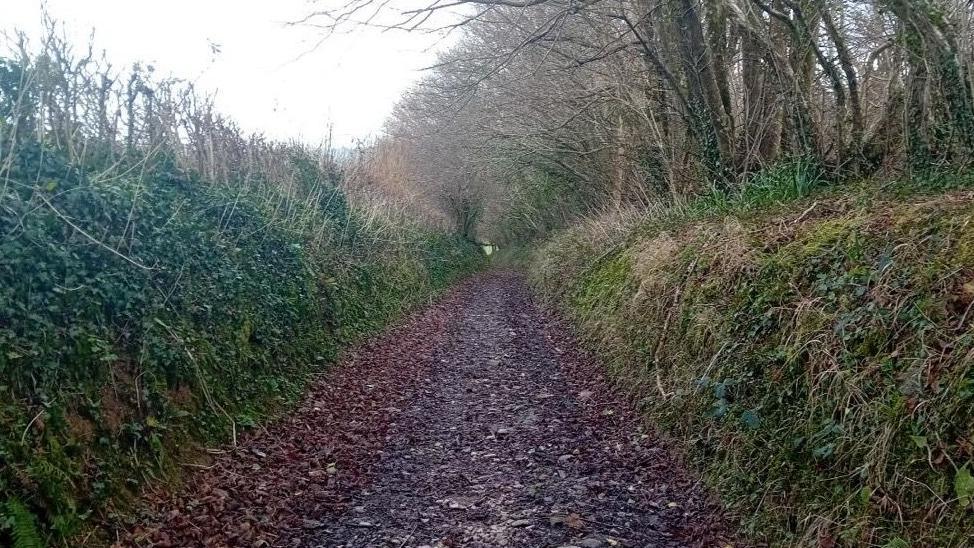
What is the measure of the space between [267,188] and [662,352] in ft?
21.3

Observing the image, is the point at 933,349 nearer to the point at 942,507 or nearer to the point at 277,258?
the point at 942,507

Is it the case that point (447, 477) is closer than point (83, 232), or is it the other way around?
point (83, 232)

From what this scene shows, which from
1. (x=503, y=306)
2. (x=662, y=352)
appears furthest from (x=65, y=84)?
(x=503, y=306)

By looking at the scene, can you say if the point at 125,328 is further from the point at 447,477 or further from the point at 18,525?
the point at 447,477

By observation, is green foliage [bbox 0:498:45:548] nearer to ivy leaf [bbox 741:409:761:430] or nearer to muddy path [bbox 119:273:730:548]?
muddy path [bbox 119:273:730:548]

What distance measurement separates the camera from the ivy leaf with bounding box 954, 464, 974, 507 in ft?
8.07

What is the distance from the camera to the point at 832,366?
3.48 m

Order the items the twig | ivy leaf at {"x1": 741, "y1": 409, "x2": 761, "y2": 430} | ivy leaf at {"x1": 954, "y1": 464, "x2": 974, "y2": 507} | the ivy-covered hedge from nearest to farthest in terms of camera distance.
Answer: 1. ivy leaf at {"x1": 954, "y1": 464, "x2": 974, "y2": 507}
2. the ivy-covered hedge
3. ivy leaf at {"x1": 741, "y1": 409, "x2": 761, "y2": 430}
4. the twig

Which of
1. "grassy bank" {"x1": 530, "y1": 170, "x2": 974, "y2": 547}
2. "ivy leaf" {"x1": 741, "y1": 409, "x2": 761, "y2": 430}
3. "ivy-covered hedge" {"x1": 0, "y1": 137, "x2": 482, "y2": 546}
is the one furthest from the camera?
"ivy leaf" {"x1": 741, "y1": 409, "x2": 761, "y2": 430}

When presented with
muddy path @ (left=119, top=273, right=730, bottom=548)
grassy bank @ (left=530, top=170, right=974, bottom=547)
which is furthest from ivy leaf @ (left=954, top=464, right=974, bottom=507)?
muddy path @ (left=119, top=273, right=730, bottom=548)

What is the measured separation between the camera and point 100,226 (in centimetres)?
485

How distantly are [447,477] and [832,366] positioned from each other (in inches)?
114

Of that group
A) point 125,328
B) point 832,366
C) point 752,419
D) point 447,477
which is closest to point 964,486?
point 832,366

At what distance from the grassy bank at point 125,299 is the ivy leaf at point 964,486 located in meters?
4.20
